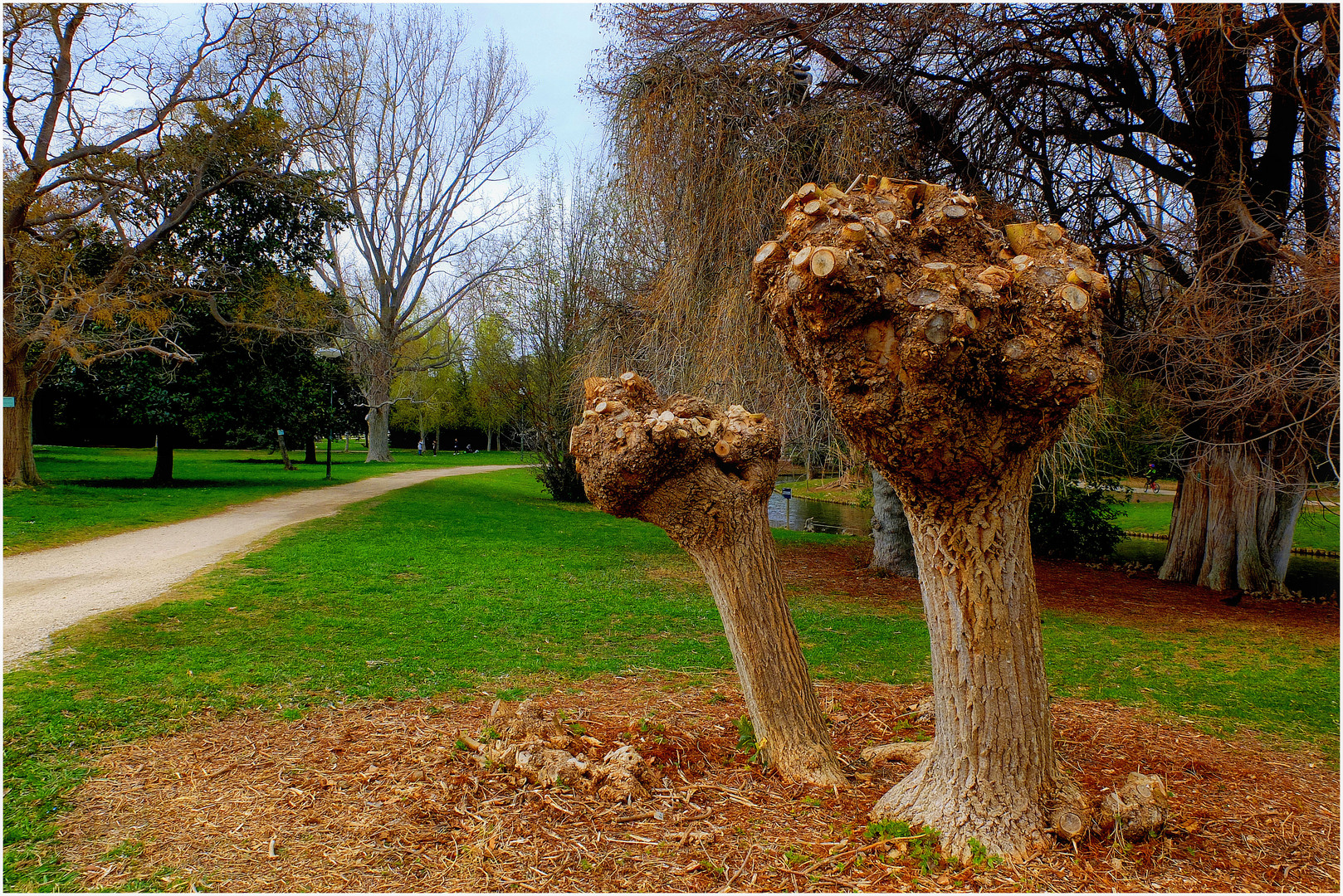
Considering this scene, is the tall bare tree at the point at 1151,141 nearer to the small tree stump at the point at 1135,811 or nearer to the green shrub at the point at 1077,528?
the green shrub at the point at 1077,528

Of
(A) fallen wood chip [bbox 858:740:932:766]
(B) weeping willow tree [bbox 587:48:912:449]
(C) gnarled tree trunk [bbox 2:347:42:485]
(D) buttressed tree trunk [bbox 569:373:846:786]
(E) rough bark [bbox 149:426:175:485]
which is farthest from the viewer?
(E) rough bark [bbox 149:426:175:485]

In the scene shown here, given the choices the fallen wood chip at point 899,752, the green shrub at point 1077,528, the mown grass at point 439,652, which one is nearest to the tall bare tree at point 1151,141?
the mown grass at point 439,652

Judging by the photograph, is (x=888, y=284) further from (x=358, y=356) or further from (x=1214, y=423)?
(x=358, y=356)

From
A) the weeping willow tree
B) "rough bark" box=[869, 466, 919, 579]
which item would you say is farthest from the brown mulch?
"rough bark" box=[869, 466, 919, 579]

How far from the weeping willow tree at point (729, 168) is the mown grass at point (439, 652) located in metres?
2.64

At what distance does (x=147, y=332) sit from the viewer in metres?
15.5

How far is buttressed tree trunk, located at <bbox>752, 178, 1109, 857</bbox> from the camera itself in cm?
259

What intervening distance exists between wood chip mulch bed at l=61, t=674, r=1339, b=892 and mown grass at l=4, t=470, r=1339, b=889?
351 mm

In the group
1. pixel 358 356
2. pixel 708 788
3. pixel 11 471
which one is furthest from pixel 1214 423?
pixel 358 356

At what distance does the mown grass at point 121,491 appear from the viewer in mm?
11305

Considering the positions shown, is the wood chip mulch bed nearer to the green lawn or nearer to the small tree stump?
the small tree stump

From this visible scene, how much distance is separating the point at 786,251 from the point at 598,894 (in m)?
2.41

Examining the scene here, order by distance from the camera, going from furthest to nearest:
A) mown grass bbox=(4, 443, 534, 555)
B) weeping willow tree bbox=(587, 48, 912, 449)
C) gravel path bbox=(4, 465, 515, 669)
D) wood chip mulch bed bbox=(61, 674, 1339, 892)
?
mown grass bbox=(4, 443, 534, 555)
weeping willow tree bbox=(587, 48, 912, 449)
gravel path bbox=(4, 465, 515, 669)
wood chip mulch bed bbox=(61, 674, 1339, 892)

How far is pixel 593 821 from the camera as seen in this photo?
3.18m
